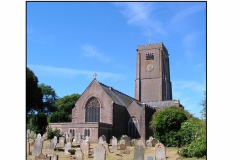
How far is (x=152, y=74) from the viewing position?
59000 mm

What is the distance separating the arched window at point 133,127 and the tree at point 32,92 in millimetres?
16934

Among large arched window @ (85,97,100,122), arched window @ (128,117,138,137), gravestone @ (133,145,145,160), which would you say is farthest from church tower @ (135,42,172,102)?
gravestone @ (133,145,145,160)

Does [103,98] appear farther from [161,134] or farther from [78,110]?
[161,134]

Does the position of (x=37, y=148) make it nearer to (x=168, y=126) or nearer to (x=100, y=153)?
(x=100, y=153)

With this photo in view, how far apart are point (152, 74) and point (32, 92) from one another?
80.8 feet

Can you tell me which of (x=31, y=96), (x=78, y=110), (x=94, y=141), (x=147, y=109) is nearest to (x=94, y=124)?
(x=94, y=141)

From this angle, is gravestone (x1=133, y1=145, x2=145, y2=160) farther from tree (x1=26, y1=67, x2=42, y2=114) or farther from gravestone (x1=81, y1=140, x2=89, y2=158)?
tree (x1=26, y1=67, x2=42, y2=114)

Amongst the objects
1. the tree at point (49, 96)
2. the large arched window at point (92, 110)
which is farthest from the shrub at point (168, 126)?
the tree at point (49, 96)

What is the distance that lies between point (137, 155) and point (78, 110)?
27131 mm

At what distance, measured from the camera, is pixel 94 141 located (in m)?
32.7

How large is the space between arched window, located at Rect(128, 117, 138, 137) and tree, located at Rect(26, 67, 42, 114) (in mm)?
16934

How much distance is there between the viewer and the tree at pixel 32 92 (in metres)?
45.6

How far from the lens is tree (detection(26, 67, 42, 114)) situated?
45562mm

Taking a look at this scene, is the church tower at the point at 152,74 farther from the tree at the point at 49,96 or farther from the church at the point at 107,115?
the tree at the point at 49,96
